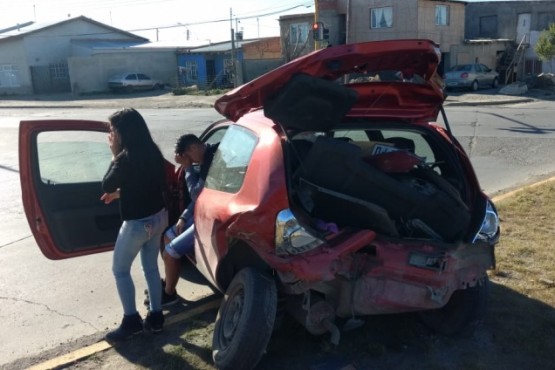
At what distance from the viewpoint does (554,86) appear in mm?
32031

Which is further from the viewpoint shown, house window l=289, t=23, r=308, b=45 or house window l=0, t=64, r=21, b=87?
house window l=0, t=64, r=21, b=87

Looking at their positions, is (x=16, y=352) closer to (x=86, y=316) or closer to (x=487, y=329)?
(x=86, y=316)

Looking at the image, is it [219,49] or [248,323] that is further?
[219,49]

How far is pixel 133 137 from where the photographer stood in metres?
3.68

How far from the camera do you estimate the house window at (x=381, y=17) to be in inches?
1425

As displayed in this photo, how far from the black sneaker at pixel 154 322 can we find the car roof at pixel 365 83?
5.09 feet

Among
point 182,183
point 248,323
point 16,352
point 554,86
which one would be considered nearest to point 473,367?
point 248,323

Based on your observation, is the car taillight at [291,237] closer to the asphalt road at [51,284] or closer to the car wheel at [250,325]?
the car wheel at [250,325]

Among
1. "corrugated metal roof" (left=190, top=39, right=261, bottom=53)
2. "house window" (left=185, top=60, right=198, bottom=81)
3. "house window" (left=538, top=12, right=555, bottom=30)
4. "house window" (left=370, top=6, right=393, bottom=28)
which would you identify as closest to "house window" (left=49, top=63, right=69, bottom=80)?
"house window" (left=185, top=60, right=198, bottom=81)

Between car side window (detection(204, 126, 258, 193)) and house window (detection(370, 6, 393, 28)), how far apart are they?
34374 millimetres

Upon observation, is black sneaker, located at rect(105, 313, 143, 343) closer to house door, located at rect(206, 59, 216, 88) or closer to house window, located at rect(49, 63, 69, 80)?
house door, located at rect(206, 59, 216, 88)

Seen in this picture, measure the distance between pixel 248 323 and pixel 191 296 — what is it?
166 cm

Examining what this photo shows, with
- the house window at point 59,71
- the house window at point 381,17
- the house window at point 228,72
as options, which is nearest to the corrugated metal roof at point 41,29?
the house window at point 59,71

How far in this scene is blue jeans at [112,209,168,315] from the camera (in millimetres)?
3840
